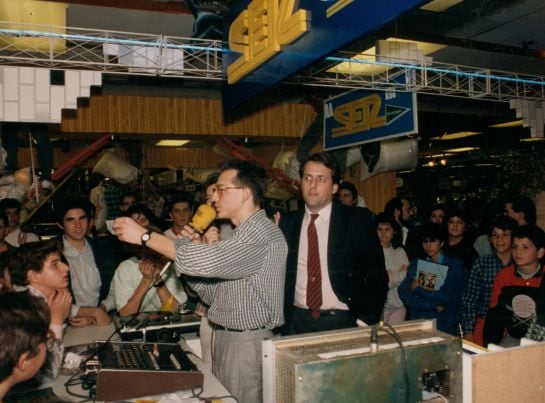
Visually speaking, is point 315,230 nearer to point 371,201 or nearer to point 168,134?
point 168,134

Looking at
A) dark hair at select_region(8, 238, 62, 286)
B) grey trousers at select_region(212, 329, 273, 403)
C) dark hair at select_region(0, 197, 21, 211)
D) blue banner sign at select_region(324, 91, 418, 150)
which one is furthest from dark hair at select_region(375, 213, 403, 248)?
dark hair at select_region(0, 197, 21, 211)

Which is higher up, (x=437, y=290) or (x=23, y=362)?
(x=23, y=362)

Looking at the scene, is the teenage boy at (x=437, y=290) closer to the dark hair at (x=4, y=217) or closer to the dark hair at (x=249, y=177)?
the dark hair at (x=249, y=177)

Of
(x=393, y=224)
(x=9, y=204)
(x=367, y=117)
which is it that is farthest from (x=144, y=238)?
(x=367, y=117)

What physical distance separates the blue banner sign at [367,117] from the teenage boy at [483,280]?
1.14 m

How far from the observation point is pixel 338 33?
2.30 meters

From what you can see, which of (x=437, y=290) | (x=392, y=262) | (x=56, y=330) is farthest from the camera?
(x=392, y=262)

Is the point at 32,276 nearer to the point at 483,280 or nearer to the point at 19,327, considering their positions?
the point at 19,327

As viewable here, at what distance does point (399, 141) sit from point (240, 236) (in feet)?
17.1

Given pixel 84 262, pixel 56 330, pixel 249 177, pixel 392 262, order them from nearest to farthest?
pixel 249 177, pixel 56 330, pixel 84 262, pixel 392 262

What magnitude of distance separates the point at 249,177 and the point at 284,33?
927 mm

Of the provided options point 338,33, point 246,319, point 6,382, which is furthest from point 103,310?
point 338,33

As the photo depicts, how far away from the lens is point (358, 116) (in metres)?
5.38

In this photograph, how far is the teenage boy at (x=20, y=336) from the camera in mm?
1548
